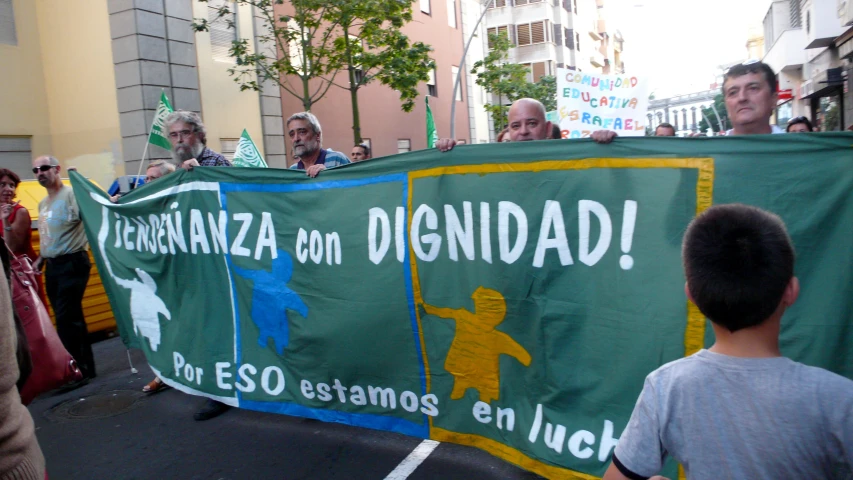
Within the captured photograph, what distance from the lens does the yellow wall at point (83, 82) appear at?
12656mm

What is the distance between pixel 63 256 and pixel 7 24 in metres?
9.03

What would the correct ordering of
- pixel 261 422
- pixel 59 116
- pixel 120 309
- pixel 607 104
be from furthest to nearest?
pixel 59 116 → pixel 607 104 → pixel 120 309 → pixel 261 422

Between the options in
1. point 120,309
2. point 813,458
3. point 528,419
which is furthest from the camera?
point 120,309

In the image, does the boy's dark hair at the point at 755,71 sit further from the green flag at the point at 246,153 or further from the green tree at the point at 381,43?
the green tree at the point at 381,43

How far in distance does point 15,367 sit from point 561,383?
2.12 metres

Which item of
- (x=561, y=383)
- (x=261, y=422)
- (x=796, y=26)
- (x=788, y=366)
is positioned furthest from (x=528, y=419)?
(x=796, y=26)

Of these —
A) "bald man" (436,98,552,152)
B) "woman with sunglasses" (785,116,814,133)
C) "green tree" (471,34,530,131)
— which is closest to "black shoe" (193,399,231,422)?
"bald man" (436,98,552,152)

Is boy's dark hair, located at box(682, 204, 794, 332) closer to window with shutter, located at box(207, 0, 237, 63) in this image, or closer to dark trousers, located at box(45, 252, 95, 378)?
dark trousers, located at box(45, 252, 95, 378)

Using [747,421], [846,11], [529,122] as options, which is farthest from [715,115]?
[747,421]

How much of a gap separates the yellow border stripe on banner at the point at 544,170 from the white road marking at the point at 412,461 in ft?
0.87

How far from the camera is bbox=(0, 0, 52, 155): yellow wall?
1219 centimetres

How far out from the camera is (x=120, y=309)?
208 inches

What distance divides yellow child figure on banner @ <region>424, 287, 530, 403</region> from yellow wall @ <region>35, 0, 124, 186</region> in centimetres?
1138

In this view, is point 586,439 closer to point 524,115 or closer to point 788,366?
point 788,366
